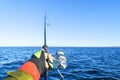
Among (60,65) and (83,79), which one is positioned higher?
(60,65)

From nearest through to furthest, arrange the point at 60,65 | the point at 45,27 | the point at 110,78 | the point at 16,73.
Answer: the point at 16,73, the point at 60,65, the point at 45,27, the point at 110,78

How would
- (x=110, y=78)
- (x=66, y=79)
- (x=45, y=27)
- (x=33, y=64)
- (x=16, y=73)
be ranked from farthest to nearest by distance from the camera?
(x=110, y=78) → (x=66, y=79) → (x=45, y=27) → (x=33, y=64) → (x=16, y=73)

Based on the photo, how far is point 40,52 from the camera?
10.1 metres

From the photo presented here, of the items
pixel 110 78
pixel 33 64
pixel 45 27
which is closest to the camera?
pixel 33 64

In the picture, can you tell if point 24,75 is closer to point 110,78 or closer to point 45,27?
point 45,27

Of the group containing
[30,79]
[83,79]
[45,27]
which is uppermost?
[45,27]

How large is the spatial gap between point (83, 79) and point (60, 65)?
13723 mm

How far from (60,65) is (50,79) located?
1286 cm

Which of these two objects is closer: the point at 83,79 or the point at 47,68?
the point at 47,68

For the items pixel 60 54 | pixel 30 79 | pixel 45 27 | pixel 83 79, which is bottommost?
pixel 83 79

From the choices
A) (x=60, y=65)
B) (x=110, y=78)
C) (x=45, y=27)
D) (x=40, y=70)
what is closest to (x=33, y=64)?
(x=40, y=70)

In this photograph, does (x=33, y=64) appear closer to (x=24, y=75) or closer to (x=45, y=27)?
(x=24, y=75)

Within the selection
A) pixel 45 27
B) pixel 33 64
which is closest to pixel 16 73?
pixel 33 64

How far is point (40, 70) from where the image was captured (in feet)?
31.6
